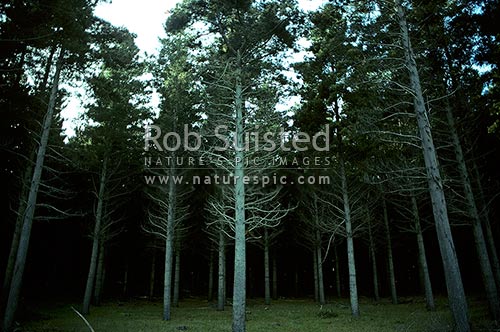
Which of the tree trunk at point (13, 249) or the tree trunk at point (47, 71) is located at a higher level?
the tree trunk at point (47, 71)

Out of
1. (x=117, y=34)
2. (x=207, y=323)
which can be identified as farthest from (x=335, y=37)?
(x=207, y=323)

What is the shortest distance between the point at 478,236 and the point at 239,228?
352 inches

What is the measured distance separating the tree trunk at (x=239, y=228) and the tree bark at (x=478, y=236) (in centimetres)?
826

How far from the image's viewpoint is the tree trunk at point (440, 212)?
8266 mm

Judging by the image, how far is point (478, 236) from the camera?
1211 centimetres

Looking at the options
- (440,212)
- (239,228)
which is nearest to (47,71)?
(239,228)

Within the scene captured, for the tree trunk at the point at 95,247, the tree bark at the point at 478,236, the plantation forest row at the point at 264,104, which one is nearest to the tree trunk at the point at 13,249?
the plantation forest row at the point at 264,104

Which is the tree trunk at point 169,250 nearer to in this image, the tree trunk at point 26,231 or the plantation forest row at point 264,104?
the plantation forest row at point 264,104

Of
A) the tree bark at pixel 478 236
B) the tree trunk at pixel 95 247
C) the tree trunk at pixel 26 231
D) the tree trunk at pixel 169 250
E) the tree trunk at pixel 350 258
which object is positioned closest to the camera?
the tree trunk at pixel 26 231

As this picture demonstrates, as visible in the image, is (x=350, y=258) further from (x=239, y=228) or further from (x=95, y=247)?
(x=95, y=247)

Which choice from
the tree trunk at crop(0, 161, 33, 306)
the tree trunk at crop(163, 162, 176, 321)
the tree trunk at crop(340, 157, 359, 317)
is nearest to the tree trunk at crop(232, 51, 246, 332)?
the tree trunk at crop(340, 157, 359, 317)

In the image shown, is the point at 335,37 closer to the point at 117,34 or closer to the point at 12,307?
the point at 117,34

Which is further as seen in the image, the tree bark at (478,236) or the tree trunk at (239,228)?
the tree bark at (478,236)

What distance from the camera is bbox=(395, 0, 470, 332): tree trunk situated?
827cm
